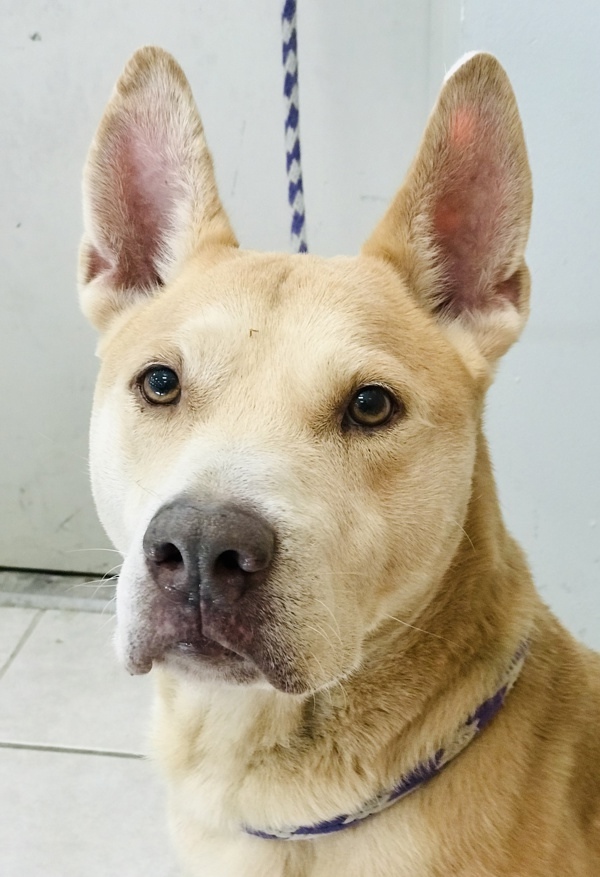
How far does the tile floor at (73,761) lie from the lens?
170 cm

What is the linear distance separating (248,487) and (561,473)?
1197 millimetres

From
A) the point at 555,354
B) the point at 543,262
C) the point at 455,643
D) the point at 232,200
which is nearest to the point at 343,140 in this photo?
the point at 232,200

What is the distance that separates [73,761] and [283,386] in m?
1.41

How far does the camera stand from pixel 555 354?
1690mm

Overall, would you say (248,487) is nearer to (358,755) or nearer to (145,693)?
(358,755)

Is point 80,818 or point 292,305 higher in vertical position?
point 292,305

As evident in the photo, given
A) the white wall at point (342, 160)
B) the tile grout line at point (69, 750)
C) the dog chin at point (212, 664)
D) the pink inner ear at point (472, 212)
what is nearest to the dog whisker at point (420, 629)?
the dog chin at point (212, 664)

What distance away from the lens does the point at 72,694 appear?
6.94ft

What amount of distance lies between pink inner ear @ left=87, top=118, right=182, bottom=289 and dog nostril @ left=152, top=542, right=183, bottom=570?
644mm

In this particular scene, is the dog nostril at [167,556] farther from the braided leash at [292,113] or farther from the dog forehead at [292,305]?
the braided leash at [292,113]

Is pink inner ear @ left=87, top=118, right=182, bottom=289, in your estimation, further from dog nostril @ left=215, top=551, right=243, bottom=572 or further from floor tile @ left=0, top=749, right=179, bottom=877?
floor tile @ left=0, top=749, right=179, bottom=877

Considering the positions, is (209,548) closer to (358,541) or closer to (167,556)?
(167,556)

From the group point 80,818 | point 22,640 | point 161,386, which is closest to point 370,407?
point 161,386

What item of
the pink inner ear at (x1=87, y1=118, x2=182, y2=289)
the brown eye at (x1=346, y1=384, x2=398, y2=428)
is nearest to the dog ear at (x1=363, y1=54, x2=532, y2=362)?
the brown eye at (x1=346, y1=384, x2=398, y2=428)
